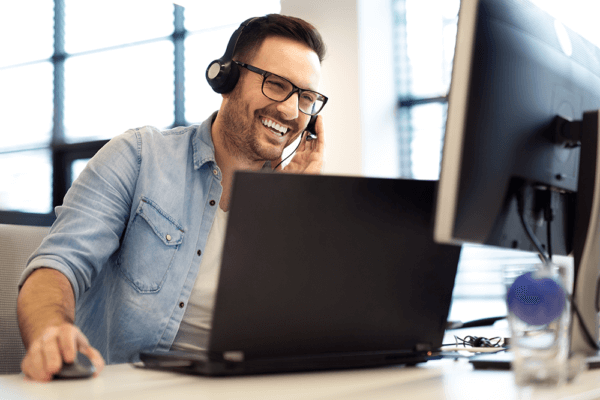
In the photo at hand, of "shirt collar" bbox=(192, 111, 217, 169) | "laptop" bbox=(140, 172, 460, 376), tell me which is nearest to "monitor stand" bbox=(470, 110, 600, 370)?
"laptop" bbox=(140, 172, 460, 376)

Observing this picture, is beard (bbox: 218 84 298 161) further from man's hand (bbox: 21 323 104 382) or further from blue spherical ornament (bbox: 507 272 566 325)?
blue spherical ornament (bbox: 507 272 566 325)

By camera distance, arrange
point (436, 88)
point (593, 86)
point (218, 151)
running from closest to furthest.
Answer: point (593, 86) → point (218, 151) → point (436, 88)

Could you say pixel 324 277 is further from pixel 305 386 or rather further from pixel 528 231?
pixel 528 231

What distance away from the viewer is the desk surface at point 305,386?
0.63m

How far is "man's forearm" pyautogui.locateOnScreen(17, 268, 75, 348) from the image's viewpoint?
0.86 metres

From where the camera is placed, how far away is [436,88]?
3447 millimetres

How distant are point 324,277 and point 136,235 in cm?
62

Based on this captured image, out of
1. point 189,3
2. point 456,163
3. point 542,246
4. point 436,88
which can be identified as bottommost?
point 542,246

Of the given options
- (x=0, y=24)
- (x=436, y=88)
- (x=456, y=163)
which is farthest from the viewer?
(x=0, y=24)

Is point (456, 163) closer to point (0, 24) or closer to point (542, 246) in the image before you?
point (542, 246)

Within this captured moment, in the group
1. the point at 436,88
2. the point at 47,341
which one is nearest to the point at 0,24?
the point at 436,88

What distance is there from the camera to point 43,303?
895 millimetres

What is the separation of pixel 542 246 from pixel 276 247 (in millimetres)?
403

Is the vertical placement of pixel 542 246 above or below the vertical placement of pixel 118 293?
above
